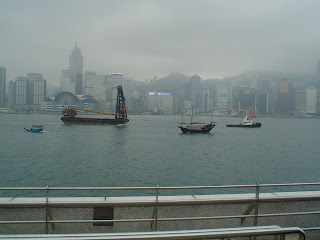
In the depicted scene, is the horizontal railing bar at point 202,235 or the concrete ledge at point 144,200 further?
the concrete ledge at point 144,200

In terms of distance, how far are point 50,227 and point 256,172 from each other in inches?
625

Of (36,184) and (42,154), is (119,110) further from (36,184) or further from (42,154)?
(36,184)

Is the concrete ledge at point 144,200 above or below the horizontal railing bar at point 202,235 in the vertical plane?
below

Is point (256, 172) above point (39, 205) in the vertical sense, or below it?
below

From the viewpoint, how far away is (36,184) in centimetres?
1312

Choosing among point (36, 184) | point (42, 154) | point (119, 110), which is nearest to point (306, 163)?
point (36, 184)

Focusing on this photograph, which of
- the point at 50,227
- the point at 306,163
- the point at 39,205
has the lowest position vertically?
the point at 306,163

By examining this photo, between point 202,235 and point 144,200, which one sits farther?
point 144,200

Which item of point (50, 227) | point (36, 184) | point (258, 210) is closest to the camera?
point (50, 227)

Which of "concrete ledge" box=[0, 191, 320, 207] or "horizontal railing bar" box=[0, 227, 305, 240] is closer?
"horizontal railing bar" box=[0, 227, 305, 240]

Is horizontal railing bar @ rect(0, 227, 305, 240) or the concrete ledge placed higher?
horizontal railing bar @ rect(0, 227, 305, 240)

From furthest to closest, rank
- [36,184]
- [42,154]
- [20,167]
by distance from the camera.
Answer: [42,154] < [20,167] < [36,184]

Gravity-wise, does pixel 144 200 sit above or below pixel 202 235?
below

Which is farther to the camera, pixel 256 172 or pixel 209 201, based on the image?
pixel 256 172
